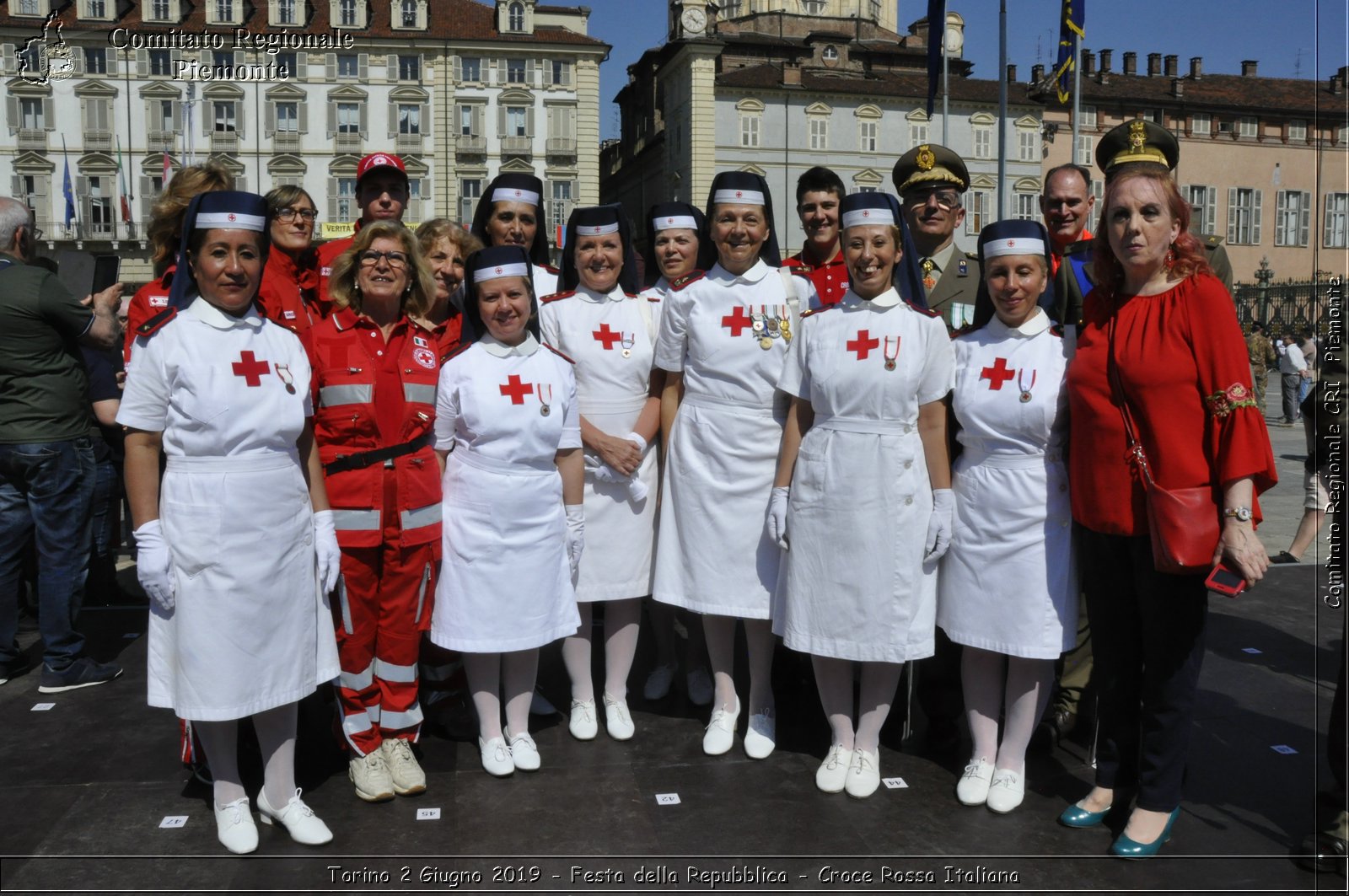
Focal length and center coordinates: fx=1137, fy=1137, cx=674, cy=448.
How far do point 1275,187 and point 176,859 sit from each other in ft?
194

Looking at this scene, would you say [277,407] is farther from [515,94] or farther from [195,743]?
[515,94]

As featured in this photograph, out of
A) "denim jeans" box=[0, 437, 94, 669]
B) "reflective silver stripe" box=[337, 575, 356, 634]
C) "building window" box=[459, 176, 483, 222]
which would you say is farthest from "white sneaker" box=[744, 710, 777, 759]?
"building window" box=[459, 176, 483, 222]

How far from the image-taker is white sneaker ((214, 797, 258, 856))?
3.71 m

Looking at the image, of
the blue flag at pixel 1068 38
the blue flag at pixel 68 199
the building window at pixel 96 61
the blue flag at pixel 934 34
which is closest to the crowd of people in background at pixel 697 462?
the blue flag at pixel 1068 38

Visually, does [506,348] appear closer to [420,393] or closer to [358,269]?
[420,393]

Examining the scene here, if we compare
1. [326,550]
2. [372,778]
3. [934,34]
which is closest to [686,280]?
[326,550]

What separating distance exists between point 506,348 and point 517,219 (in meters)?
1.06

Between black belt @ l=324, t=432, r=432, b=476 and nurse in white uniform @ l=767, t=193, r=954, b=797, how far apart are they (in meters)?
1.45

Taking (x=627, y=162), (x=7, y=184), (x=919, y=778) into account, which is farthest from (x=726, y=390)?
(x=627, y=162)

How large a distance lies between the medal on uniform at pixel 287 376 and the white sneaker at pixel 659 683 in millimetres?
2344

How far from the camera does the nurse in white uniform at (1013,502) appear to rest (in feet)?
13.1

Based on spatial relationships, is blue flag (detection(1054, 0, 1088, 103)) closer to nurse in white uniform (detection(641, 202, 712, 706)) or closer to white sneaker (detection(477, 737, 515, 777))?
nurse in white uniform (detection(641, 202, 712, 706))

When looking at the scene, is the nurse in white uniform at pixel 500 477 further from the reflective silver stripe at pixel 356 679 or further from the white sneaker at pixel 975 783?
the white sneaker at pixel 975 783

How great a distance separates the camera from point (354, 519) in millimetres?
4059
